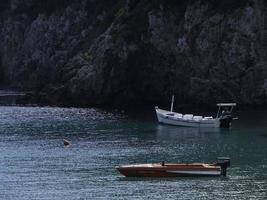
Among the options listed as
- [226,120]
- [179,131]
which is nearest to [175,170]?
[179,131]

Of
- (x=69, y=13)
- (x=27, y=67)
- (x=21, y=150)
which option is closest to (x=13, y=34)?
(x=27, y=67)

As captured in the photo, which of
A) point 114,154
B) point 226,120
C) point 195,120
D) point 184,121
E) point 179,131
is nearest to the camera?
point 114,154

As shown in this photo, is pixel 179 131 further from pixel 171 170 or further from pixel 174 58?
pixel 171 170

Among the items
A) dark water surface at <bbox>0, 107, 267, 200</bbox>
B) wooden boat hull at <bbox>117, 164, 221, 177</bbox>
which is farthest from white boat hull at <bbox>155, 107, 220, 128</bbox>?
wooden boat hull at <bbox>117, 164, 221, 177</bbox>

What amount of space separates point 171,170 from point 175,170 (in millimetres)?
308

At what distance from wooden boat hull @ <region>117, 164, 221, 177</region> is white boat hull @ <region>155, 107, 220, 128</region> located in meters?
34.7

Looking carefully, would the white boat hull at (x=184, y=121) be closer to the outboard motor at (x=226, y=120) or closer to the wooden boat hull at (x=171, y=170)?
the outboard motor at (x=226, y=120)

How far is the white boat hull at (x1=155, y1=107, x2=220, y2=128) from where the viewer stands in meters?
94.8

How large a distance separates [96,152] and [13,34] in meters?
122

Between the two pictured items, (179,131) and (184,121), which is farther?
(184,121)

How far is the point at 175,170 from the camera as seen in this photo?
6000 centimetres

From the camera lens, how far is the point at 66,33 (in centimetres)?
17062

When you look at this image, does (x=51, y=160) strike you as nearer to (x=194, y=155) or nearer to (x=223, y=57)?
(x=194, y=155)

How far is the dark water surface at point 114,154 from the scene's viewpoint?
55.0 metres
